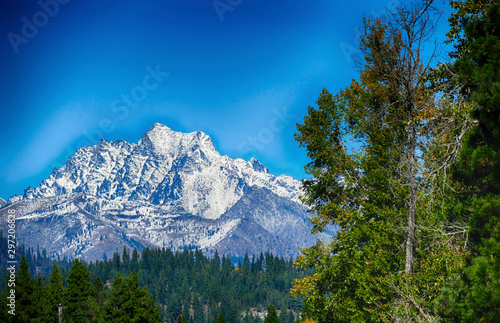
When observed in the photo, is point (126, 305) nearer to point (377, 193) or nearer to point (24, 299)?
point (24, 299)

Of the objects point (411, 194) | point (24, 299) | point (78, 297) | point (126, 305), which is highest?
point (411, 194)

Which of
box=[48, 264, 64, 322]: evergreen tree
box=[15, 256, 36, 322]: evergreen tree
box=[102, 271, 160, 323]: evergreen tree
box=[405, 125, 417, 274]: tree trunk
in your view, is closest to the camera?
box=[405, 125, 417, 274]: tree trunk

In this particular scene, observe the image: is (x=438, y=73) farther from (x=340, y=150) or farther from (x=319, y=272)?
(x=319, y=272)

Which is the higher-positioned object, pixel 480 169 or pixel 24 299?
pixel 480 169

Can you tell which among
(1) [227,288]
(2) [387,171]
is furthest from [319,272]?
(1) [227,288]

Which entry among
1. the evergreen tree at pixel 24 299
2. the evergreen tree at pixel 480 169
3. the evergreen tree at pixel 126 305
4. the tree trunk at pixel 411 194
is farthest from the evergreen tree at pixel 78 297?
the evergreen tree at pixel 480 169

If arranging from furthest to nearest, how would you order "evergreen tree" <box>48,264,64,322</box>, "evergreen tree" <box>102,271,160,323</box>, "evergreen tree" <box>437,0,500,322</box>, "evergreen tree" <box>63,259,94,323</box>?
"evergreen tree" <box>63,259,94,323</box> → "evergreen tree" <box>48,264,64,322</box> → "evergreen tree" <box>102,271,160,323</box> → "evergreen tree" <box>437,0,500,322</box>

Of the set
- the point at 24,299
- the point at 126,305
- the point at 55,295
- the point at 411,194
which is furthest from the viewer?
the point at 55,295

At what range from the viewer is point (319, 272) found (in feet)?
55.5

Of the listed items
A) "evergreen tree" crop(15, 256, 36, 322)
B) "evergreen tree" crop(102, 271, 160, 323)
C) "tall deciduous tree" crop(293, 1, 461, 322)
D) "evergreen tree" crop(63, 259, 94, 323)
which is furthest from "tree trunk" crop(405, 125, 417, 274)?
"evergreen tree" crop(63, 259, 94, 323)

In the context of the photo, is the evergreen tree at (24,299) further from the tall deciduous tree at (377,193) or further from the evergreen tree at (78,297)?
the tall deciduous tree at (377,193)

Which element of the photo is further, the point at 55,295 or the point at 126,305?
the point at 55,295

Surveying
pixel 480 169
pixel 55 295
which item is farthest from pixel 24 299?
pixel 480 169

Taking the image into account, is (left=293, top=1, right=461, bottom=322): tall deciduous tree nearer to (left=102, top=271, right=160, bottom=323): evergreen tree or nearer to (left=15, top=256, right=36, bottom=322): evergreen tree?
(left=102, top=271, right=160, bottom=323): evergreen tree
